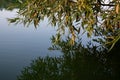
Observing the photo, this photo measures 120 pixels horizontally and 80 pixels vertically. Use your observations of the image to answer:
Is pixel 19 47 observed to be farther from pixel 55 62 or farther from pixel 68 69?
pixel 68 69

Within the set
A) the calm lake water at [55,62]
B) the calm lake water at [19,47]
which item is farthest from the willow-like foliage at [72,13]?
the calm lake water at [19,47]

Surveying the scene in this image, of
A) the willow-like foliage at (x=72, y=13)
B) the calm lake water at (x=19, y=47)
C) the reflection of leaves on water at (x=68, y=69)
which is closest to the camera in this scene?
the willow-like foliage at (x=72, y=13)

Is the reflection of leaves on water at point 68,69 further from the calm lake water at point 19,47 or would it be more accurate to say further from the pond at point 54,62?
the calm lake water at point 19,47

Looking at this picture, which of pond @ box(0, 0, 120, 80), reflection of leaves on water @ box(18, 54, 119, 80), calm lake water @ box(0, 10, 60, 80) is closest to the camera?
reflection of leaves on water @ box(18, 54, 119, 80)

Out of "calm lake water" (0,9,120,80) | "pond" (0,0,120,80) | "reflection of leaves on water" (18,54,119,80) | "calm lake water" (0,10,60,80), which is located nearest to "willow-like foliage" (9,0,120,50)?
"calm lake water" (0,9,120,80)

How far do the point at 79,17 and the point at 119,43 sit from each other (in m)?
9.12

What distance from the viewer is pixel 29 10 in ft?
33.0

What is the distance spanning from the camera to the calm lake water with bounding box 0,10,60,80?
48.3ft

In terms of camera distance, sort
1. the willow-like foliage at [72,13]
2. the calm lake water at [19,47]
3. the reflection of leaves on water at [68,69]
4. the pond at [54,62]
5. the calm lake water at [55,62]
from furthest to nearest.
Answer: the calm lake water at [19,47] → the calm lake water at [55,62] → the pond at [54,62] → the reflection of leaves on water at [68,69] → the willow-like foliage at [72,13]

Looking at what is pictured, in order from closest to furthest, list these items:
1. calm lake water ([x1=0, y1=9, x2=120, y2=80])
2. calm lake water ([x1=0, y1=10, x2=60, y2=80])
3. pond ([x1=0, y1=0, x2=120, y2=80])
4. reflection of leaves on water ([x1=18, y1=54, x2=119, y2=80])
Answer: reflection of leaves on water ([x1=18, y1=54, x2=119, y2=80]) < pond ([x1=0, y1=0, x2=120, y2=80]) < calm lake water ([x1=0, y1=9, x2=120, y2=80]) < calm lake water ([x1=0, y1=10, x2=60, y2=80])

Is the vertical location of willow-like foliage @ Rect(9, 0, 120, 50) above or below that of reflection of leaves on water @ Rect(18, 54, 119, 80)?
above

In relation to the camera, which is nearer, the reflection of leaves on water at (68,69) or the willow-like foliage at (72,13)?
the willow-like foliage at (72,13)

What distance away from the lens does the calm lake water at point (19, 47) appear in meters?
14.7

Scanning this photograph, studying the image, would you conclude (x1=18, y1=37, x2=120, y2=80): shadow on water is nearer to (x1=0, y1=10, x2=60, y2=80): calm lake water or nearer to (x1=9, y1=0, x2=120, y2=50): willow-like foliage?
(x1=0, y1=10, x2=60, y2=80): calm lake water
